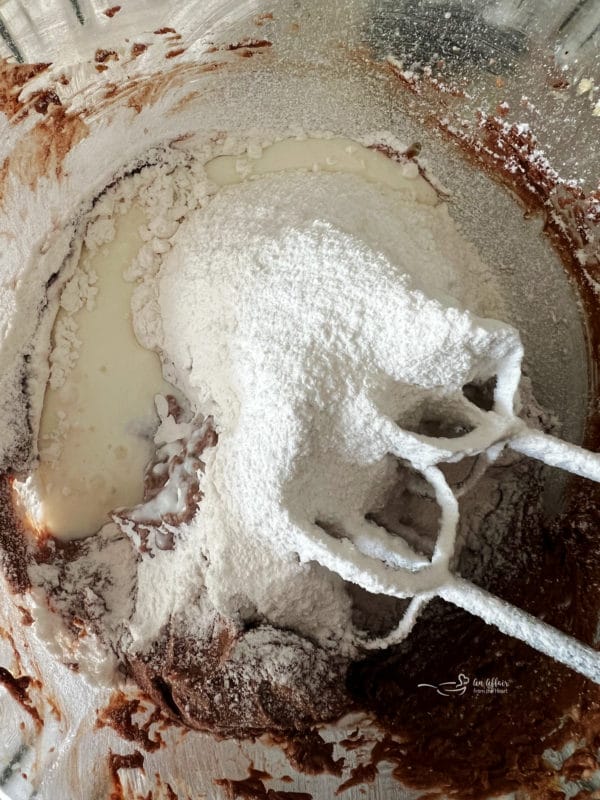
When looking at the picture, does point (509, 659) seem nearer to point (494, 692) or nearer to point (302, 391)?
point (494, 692)

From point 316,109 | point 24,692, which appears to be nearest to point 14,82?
point 316,109

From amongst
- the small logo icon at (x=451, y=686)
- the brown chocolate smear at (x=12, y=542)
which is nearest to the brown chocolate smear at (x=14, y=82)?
the brown chocolate smear at (x=12, y=542)

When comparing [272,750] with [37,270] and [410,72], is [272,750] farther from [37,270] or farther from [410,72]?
[410,72]

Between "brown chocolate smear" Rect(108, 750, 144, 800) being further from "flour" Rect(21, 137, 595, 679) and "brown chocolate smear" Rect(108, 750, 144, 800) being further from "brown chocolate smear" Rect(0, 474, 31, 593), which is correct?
"brown chocolate smear" Rect(0, 474, 31, 593)

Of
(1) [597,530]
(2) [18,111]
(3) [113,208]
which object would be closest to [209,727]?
(1) [597,530]

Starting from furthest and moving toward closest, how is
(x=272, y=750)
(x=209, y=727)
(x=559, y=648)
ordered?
1. (x=272, y=750)
2. (x=209, y=727)
3. (x=559, y=648)

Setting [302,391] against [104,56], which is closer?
[302,391]
